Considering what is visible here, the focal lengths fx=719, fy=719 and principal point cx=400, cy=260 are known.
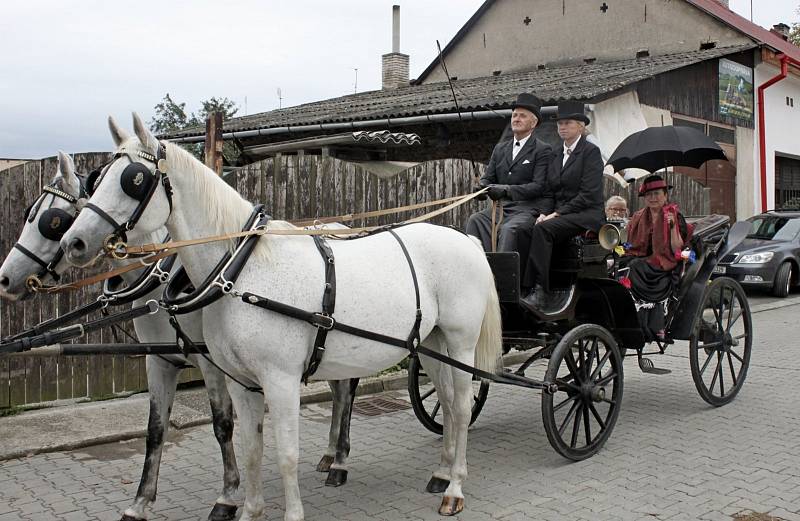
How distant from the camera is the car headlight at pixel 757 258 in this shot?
1432 centimetres

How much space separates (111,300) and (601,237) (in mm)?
3431

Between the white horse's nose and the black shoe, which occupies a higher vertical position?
the white horse's nose

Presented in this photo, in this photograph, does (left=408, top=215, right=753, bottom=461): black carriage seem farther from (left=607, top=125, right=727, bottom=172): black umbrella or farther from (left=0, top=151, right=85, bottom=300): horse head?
(left=0, top=151, right=85, bottom=300): horse head

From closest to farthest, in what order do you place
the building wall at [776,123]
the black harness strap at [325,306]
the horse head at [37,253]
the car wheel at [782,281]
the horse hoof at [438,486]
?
the black harness strap at [325,306] < the horse head at [37,253] < the horse hoof at [438,486] < the car wheel at [782,281] < the building wall at [776,123]

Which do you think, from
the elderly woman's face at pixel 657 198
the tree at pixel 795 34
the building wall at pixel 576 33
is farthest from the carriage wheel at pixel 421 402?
the tree at pixel 795 34

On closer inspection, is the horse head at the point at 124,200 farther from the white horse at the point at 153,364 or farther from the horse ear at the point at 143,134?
the white horse at the point at 153,364

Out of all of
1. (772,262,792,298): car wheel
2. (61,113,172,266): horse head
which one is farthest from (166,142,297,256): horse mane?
(772,262,792,298): car wheel

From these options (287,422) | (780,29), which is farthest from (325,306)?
(780,29)

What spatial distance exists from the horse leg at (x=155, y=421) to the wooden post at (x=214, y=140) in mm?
2721

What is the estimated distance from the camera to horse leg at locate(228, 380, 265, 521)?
12.6 ft

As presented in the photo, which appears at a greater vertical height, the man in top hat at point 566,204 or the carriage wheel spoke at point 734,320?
the man in top hat at point 566,204

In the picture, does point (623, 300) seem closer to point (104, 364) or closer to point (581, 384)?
point (581, 384)

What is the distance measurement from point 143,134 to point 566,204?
10.5 ft

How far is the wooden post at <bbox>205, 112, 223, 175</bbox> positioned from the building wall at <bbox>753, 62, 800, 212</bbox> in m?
16.2
